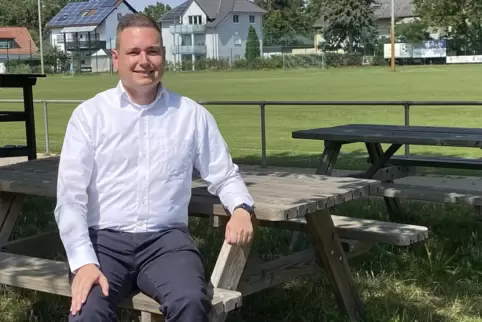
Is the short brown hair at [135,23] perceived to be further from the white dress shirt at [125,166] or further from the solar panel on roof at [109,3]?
the solar panel on roof at [109,3]

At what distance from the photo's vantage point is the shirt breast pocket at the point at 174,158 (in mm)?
3256

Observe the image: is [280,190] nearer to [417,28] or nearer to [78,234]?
[78,234]

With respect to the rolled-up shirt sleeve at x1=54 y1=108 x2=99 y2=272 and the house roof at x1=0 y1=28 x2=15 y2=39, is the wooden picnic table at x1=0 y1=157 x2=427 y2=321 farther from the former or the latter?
the house roof at x1=0 y1=28 x2=15 y2=39

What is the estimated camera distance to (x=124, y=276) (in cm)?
317

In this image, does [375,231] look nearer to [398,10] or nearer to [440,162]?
[440,162]

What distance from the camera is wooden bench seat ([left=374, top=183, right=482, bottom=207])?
5.36 metres

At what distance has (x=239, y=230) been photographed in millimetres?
3227

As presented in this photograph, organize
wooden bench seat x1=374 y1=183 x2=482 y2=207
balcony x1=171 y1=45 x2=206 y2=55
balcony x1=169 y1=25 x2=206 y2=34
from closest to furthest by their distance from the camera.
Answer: wooden bench seat x1=374 y1=183 x2=482 y2=207 → balcony x1=171 y1=45 x2=206 y2=55 → balcony x1=169 y1=25 x2=206 y2=34

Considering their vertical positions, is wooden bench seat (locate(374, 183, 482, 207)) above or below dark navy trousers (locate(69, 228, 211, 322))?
below

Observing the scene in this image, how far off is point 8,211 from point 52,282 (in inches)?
54.8

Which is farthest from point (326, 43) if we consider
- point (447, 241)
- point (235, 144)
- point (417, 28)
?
point (447, 241)

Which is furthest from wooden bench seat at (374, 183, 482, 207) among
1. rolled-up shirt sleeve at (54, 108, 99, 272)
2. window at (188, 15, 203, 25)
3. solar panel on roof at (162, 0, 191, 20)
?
solar panel on roof at (162, 0, 191, 20)

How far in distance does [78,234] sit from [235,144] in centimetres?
1056

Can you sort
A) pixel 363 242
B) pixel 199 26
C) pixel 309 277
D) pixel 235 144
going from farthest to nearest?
pixel 199 26, pixel 235 144, pixel 309 277, pixel 363 242
